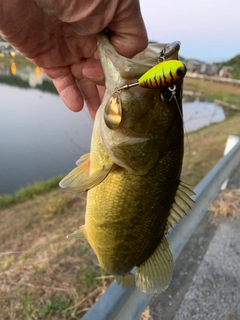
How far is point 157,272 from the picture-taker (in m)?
1.77

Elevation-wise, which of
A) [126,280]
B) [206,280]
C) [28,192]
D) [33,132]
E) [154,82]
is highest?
[154,82]

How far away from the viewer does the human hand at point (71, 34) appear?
1.55 m

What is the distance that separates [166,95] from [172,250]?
1.24m

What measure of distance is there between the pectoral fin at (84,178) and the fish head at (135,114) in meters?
0.10

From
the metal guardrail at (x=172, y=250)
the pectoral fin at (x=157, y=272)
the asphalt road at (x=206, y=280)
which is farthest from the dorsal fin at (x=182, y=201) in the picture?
the asphalt road at (x=206, y=280)

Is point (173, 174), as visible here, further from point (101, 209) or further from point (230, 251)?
point (230, 251)

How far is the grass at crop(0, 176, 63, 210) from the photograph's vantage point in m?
8.03

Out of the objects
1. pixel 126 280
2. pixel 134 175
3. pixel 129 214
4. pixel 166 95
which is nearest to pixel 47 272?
pixel 126 280

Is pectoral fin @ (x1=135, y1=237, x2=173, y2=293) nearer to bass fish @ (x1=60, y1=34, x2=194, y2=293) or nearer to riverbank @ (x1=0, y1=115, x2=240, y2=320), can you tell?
bass fish @ (x1=60, y1=34, x2=194, y2=293)

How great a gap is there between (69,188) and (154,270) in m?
0.69

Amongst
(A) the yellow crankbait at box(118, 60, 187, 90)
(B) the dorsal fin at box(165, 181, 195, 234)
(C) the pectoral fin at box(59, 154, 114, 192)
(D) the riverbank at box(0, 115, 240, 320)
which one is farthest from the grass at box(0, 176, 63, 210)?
(A) the yellow crankbait at box(118, 60, 187, 90)

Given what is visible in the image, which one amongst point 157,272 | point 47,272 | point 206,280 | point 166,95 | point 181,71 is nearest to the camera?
point 181,71

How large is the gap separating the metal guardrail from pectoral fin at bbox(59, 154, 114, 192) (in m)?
0.55

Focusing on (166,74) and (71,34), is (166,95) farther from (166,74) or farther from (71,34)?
(71,34)
